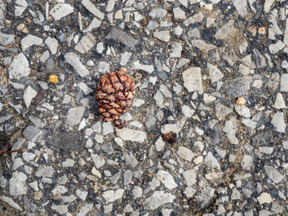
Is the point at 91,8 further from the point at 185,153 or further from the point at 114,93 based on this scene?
the point at 185,153

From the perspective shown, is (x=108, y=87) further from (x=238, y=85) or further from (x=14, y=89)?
(x=238, y=85)

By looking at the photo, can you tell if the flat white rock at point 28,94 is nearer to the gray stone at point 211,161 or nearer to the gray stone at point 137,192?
the gray stone at point 137,192

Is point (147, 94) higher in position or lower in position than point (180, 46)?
lower

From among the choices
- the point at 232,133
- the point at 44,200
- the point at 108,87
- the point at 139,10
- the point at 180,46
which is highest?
the point at 139,10

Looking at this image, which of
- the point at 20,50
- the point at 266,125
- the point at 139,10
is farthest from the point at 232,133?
the point at 20,50

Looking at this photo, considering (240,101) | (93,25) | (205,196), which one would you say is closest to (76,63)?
(93,25)

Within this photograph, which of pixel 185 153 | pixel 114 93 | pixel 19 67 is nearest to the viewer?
pixel 114 93

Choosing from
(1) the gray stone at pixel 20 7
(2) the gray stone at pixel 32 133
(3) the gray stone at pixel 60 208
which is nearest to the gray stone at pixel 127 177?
(3) the gray stone at pixel 60 208
